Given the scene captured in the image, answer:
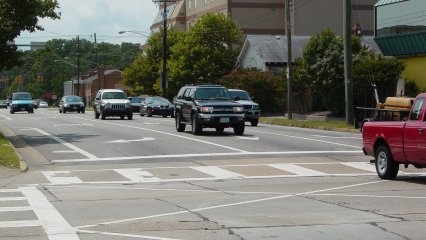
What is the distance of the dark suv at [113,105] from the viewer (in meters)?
45.9

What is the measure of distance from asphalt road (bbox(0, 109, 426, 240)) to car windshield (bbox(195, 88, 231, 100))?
421 centimetres

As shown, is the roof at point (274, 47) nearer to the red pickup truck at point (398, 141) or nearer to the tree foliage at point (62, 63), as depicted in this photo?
the red pickup truck at point (398, 141)

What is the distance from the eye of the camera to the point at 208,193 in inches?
537

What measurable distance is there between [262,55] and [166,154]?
43.6 meters

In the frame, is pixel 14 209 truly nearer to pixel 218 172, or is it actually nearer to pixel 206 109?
pixel 218 172

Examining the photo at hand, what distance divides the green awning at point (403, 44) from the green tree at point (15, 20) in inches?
827

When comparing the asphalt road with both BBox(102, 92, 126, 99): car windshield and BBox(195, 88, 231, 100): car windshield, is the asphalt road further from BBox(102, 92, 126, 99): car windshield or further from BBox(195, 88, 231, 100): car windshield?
BBox(102, 92, 126, 99): car windshield

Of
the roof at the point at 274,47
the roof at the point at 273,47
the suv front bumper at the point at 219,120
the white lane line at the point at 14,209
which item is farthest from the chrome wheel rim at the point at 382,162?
the roof at the point at 273,47

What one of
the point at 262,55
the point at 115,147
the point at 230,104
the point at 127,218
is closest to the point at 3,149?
the point at 115,147

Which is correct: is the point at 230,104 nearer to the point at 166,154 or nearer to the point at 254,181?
the point at 166,154

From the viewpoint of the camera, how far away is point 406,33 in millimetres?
41750

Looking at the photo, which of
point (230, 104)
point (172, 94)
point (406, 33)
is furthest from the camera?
point (172, 94)

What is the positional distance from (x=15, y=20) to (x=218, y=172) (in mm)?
13316

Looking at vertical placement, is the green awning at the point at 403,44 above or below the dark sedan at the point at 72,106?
above
